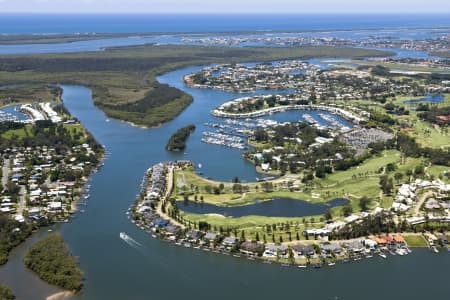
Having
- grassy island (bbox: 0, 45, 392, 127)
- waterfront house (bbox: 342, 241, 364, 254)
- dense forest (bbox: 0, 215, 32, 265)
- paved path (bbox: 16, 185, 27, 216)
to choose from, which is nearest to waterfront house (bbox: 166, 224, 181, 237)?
dense forest (bbox: 0, 215, 32, 265)

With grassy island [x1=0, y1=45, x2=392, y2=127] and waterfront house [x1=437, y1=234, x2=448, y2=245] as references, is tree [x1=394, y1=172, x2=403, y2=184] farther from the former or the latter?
grassy island [x1=0, y1=45, x2=392, y2=127]

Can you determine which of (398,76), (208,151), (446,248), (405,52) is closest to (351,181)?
(446,248)

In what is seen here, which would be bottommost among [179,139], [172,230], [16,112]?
[172,230]

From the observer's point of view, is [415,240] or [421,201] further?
[421,201]

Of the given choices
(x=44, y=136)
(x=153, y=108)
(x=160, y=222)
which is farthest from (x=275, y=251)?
(x=153, y=108)

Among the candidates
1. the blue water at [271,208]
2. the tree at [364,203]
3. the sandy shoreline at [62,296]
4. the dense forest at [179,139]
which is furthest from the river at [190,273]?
Answer: the dense forest at [179,139]

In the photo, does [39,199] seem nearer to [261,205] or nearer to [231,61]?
[261,205]

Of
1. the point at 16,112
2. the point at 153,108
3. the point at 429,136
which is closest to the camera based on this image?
the point at 429,136

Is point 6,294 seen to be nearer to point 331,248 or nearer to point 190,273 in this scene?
point 190,273
